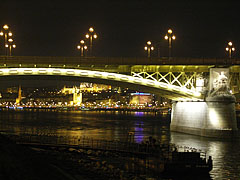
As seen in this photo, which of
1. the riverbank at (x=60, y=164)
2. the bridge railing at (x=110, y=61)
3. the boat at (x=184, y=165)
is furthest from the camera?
the bridge railing at (x=110, y=61)

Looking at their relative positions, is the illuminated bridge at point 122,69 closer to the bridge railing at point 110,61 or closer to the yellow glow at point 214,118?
the bridge railing at point 110,61

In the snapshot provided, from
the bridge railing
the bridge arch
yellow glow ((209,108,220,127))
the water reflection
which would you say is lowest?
the water reflection

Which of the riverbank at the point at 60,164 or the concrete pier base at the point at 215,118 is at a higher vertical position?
the concrete pier base at the point at 215,118

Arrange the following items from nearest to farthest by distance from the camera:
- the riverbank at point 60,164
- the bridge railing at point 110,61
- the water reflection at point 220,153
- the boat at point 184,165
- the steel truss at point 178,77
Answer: the riverbank at point 60,164 → the boat at point 184,165 → the water reflection at point 220,153 → the bridge railing at point 110,61 → the steel truss at point 178,77

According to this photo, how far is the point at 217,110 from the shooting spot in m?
51.8

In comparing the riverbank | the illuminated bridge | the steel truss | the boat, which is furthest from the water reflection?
the illuminated bridge

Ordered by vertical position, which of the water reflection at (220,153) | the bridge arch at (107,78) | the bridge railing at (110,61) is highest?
the bridge railing at (110,61)

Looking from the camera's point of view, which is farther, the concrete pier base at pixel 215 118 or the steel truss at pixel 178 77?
the steel truss at pixel 178 77

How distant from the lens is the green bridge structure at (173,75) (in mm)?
50812

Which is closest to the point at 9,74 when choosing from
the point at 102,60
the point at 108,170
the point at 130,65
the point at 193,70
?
the point at 102,60

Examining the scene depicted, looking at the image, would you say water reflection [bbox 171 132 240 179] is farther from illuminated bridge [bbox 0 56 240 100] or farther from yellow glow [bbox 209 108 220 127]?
illuminated bridge [bbox 0 56 240 100]

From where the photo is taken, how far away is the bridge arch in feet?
169

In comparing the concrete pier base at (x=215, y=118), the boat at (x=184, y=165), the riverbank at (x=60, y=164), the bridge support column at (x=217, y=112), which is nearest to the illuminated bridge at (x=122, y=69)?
the bridge support column at (x=217, y=112)

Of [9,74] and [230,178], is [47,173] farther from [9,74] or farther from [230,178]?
[9,74]
